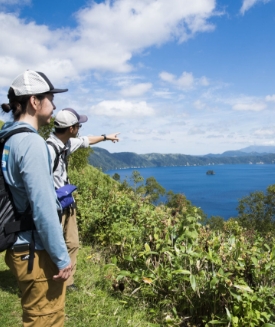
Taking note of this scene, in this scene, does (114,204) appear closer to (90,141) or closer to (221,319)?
(90,141)

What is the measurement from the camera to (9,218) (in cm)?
190

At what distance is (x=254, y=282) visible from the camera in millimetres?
3053

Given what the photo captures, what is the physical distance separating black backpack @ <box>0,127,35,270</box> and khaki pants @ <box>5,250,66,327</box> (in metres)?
0.07

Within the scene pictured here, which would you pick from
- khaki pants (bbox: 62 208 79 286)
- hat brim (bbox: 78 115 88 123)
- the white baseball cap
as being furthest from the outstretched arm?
khaki pants (bbox: 62 208 79 286)

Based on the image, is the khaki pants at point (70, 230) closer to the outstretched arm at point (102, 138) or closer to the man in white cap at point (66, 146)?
the man in white cap at point (66, 146)

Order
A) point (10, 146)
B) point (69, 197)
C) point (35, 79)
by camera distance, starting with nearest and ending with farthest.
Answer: point (10, 146) → point (35, 79) → point (69, 197)

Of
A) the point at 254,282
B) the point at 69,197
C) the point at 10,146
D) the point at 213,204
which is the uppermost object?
the point at 10,146

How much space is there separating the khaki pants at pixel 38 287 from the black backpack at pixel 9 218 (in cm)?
7

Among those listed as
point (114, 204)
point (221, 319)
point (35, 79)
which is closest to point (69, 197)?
point (35, 79)

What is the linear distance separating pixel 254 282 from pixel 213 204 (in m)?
103

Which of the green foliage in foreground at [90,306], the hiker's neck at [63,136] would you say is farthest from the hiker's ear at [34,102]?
the green foliage in foreground at [90,306]

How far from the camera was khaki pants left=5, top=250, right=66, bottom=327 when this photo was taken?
196 centimetres

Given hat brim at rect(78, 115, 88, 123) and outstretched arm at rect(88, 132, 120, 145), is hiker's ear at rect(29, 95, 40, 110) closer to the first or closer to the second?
hat brim at rect(78, 115, 88, 123)

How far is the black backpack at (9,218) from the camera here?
187 centimetres
